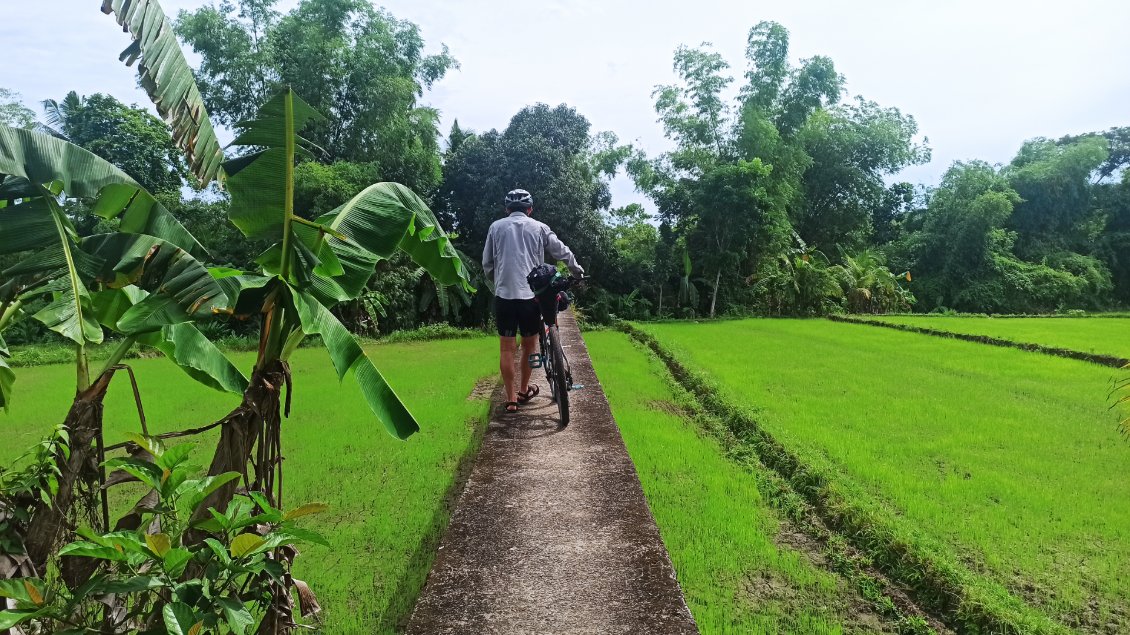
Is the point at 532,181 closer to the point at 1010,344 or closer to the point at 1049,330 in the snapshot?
the point at 1010,344

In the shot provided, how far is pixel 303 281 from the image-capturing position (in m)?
1.93

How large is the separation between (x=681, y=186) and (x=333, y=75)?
7977 mm

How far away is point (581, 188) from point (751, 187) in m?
3.67

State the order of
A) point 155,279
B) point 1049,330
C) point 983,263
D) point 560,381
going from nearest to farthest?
Result: point 155,279, point 560,381, point 1049,330, point 983,263

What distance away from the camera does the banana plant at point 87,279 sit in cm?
168

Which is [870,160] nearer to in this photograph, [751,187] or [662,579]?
[751,187]

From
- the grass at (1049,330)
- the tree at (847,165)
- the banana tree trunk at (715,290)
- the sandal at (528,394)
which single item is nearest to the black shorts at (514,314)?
the sandal at (528,394)

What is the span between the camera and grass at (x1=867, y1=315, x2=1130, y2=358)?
370 inches

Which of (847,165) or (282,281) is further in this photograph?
(847,165)

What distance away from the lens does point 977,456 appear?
417 centimetres

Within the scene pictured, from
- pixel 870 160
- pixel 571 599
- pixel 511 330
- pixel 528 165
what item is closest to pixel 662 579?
pixel 571 599

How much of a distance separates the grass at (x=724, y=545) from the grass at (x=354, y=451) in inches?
42.2

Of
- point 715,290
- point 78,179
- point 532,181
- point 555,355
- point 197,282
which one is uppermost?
point 532,181

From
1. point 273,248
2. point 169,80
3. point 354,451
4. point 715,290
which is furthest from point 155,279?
point 715,290
